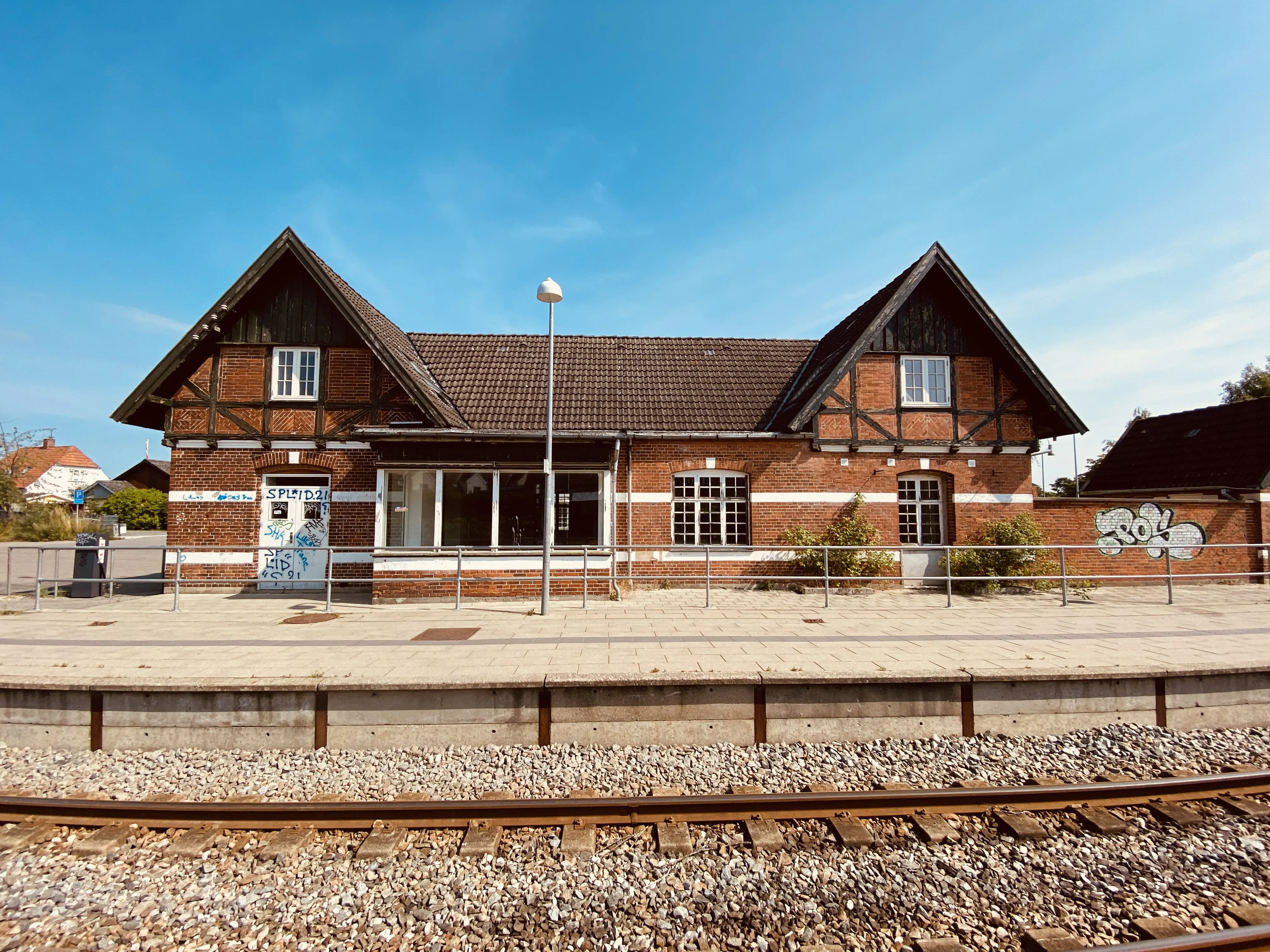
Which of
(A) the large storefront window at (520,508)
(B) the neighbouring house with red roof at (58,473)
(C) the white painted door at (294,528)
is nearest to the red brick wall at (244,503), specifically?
(C) the white painted door at (294,528)

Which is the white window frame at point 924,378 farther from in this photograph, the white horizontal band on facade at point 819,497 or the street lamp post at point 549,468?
the street lamp post at point 549,468

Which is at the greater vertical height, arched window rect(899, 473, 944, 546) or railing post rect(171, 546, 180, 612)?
arched window rect(899, 473, 944, 546)

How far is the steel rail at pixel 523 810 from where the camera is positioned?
14.6 feet

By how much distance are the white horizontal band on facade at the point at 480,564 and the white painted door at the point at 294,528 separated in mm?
2676

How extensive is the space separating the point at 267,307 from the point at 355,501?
5.11 m

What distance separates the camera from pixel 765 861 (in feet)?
13.0

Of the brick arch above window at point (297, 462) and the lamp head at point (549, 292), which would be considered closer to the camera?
the lamp head at point (549, 292)

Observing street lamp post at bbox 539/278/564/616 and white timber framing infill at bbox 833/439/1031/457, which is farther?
white timber framing infill at bbox 833/439/1031/457

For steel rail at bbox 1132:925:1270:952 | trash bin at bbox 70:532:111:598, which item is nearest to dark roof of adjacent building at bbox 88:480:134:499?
trash bin at bbox 70:532:111:598

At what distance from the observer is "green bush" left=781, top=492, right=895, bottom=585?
12.9m

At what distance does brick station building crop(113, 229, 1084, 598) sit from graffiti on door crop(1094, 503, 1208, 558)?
230cm

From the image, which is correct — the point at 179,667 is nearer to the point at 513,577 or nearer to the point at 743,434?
the point at 513,577

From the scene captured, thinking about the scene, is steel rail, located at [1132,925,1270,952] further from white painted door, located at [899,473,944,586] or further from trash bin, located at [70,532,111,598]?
trash bin, located at [70,532,111,598]

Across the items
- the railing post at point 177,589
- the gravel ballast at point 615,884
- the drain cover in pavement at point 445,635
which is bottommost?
the gravel ballast at point 615,884
